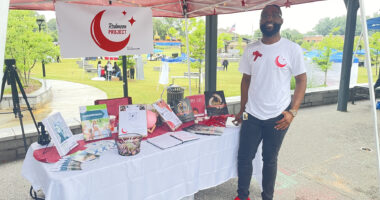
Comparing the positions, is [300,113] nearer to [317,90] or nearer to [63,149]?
[317,90]

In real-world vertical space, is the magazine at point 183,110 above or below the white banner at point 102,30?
below

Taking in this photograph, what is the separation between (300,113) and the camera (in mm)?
5949

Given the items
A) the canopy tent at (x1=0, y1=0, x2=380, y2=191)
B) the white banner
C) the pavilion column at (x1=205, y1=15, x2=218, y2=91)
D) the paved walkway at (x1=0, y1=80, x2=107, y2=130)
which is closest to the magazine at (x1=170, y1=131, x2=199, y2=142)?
the canopy tent at (x1=0, y1=0, x2=380, y2=191)

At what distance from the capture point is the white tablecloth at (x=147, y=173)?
1.55m

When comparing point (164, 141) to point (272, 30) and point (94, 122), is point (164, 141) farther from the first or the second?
point (272, 30)

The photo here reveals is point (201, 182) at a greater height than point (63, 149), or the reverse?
point (63, 149)

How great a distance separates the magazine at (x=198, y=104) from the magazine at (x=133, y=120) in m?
0.64

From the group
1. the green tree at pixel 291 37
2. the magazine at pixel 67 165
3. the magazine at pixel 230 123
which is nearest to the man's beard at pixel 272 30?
the magazine at pixel 230 123

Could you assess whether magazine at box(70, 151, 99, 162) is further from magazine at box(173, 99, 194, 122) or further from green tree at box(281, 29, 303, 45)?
green tree at box(281, 29, 303, 45)

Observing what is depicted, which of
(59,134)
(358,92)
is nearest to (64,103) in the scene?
(59,134)

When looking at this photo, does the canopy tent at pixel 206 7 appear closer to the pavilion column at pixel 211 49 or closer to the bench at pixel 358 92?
the pavilion column at pixel 211 49

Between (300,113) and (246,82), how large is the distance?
14.0 ft

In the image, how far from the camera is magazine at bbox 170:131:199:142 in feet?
6.83

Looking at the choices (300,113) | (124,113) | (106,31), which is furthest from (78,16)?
(300,113)
